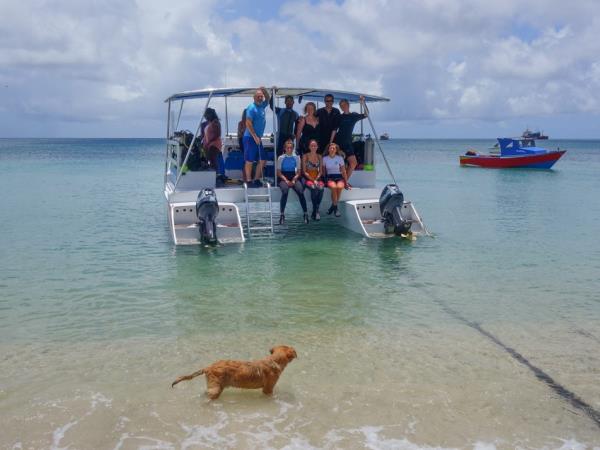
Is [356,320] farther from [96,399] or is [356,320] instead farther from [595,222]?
[595,222]

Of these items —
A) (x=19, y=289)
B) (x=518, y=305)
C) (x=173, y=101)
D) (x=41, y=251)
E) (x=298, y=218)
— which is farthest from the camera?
(x=298, y=218)

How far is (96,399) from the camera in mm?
5121

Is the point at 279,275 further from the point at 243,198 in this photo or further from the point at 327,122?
the point at 327,122

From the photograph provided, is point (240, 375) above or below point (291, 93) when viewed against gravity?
below

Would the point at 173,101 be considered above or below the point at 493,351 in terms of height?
above

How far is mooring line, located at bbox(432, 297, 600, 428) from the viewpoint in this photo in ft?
16.2

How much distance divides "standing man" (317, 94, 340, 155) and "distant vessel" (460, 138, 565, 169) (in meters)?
30.8

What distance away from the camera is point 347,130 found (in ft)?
43.4

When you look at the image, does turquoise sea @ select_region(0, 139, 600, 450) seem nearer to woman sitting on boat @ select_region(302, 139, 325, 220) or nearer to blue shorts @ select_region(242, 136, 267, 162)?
woman sitting on boat @ select_region(302, 139, 325, 220)

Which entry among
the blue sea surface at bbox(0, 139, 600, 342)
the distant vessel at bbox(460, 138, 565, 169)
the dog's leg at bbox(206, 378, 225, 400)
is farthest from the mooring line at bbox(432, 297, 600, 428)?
the distant vessel at bbox(460, 138, 565, 169)

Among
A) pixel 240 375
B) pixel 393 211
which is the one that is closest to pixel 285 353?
pixel 240 375

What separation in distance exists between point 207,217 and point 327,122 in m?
3.43

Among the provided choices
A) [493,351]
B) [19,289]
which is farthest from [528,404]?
[19,289]

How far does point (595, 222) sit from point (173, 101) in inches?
466
